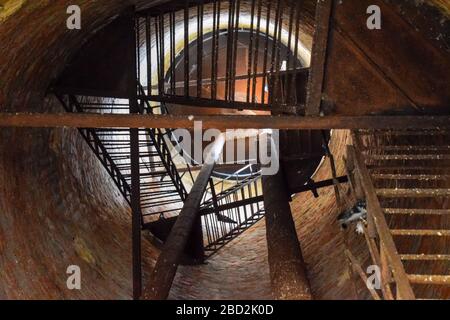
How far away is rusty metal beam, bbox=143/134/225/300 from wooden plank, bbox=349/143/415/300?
115 inches

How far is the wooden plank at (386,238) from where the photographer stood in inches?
114

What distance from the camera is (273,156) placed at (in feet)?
33.2

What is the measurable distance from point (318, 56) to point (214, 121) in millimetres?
1268

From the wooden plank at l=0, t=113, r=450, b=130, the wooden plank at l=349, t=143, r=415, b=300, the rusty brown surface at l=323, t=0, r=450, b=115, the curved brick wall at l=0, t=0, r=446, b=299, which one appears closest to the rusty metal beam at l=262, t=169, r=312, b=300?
the curved brick wall at l=0, t=0, r=446, b=299

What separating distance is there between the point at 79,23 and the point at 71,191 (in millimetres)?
2728

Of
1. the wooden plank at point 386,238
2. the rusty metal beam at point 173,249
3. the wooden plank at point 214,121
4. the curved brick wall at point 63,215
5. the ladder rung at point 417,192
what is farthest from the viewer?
the rusty metal beam at point 173,249

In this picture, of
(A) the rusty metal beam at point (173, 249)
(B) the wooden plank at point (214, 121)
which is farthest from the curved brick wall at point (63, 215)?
(A) the rusty metal beam at point (173, 249)

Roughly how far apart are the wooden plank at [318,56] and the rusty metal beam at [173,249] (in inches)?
114

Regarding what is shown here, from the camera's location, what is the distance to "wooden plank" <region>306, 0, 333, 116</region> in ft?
14.0

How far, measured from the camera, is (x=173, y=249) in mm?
6410

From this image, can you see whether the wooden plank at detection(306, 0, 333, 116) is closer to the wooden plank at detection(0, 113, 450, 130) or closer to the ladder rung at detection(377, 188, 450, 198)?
the wooden plank at detection(0, 113, 450, 130)

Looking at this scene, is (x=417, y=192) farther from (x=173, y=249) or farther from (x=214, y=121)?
(x=173, y=249)

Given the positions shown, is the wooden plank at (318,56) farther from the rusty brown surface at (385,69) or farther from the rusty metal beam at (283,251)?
the rusty metal beam at (283,251)
